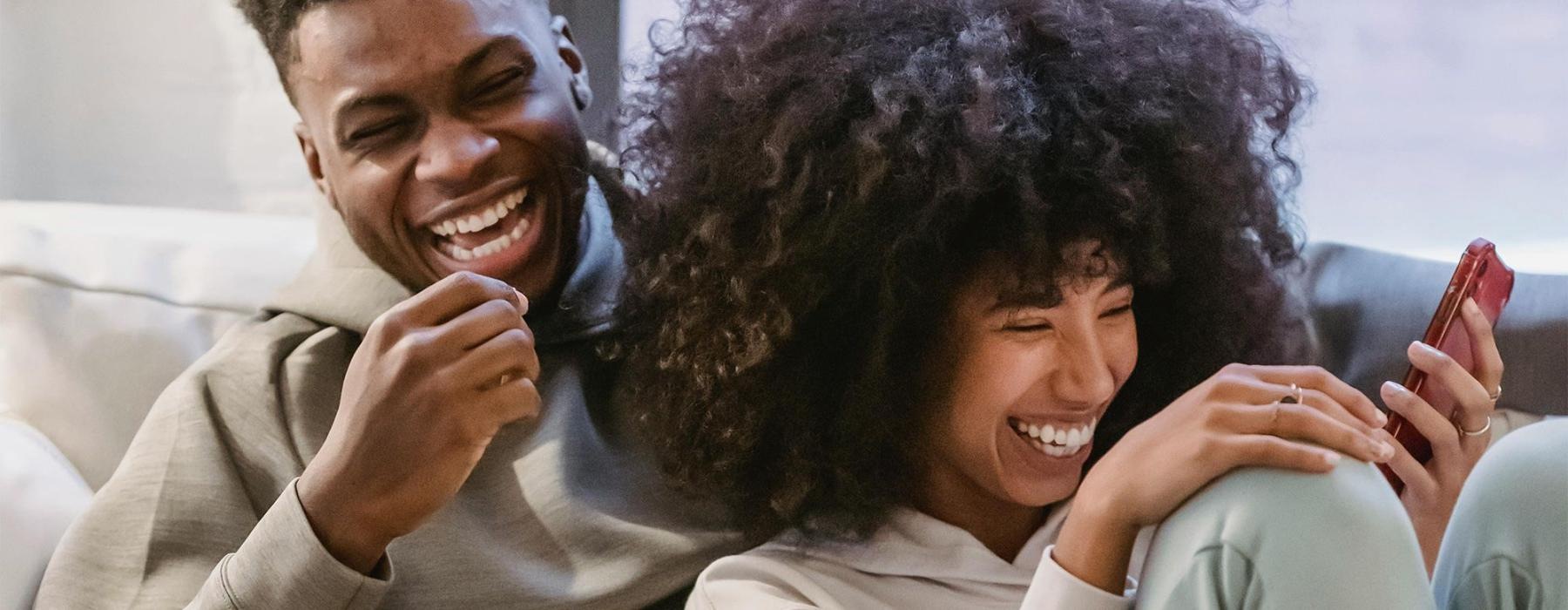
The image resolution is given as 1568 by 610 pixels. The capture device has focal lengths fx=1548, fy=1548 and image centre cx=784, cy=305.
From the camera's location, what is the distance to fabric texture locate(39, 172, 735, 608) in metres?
1.28

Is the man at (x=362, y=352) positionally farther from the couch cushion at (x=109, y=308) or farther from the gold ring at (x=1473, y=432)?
the gold ring at (x=1473, y=432)

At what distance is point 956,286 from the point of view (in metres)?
1.16

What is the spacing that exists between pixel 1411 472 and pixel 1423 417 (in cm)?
4

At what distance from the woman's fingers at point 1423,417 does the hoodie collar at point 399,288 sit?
64cm

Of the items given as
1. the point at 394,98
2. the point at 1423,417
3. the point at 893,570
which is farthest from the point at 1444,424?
the point at 394,98

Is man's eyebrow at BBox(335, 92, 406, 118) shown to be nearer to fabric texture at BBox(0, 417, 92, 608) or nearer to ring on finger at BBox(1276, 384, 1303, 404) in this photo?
fabric texture at BBox(0, 417, 92, 608)

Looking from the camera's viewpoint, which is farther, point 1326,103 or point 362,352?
point 1326,103

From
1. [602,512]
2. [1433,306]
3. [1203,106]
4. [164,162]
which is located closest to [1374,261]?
[1433,306]

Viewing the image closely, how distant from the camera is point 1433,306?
4.85 ft

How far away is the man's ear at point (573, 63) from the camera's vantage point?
4.81 ft

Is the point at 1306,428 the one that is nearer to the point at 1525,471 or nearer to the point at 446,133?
the point at 1525,471

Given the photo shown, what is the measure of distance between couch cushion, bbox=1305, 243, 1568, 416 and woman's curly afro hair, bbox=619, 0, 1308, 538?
271 millimetres

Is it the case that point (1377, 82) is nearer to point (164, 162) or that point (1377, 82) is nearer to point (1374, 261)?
point (1374, 261)

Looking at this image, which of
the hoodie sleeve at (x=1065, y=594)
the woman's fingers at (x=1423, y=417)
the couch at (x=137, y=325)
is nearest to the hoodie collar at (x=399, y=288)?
the couch at (x=137, y=325)
